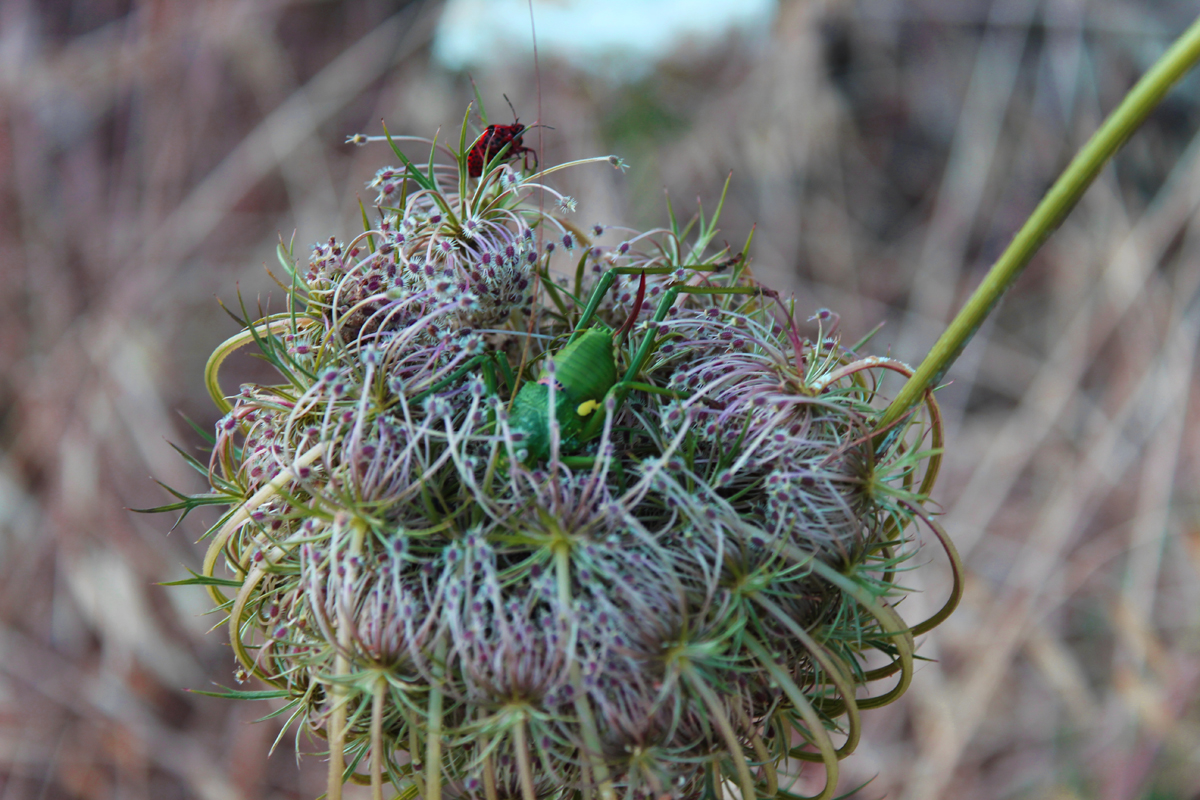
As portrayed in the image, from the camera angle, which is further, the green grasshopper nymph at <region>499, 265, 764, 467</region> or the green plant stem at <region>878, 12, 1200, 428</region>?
the green grasshopper nymph at <region>499, 265, 764, 467</region>

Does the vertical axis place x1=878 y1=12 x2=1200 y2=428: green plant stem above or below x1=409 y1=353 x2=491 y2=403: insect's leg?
above

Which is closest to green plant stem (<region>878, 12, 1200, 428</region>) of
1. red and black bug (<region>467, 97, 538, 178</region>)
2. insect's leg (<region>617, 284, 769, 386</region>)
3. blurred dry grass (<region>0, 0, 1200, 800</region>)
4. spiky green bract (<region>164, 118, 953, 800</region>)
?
spiky green bract (<region>164, 118, 953, 800</region>)

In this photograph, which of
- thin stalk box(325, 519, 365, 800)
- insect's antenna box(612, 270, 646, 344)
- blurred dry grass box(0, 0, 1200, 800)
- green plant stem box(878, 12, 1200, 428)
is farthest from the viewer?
blurred dry grass box(0, 0, 1200, 800)

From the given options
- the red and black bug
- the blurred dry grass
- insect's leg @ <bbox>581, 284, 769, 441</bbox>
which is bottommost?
the blurred dry grass

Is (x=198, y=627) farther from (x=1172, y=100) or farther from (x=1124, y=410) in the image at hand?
(x=1172, y=100)

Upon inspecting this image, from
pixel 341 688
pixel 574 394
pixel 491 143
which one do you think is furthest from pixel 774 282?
pixel 341 688

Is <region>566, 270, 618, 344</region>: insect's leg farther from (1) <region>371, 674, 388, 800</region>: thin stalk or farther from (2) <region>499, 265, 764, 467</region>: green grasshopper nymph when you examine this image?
(1) <region>371, 674, 388, 800</region>: thin stalk
